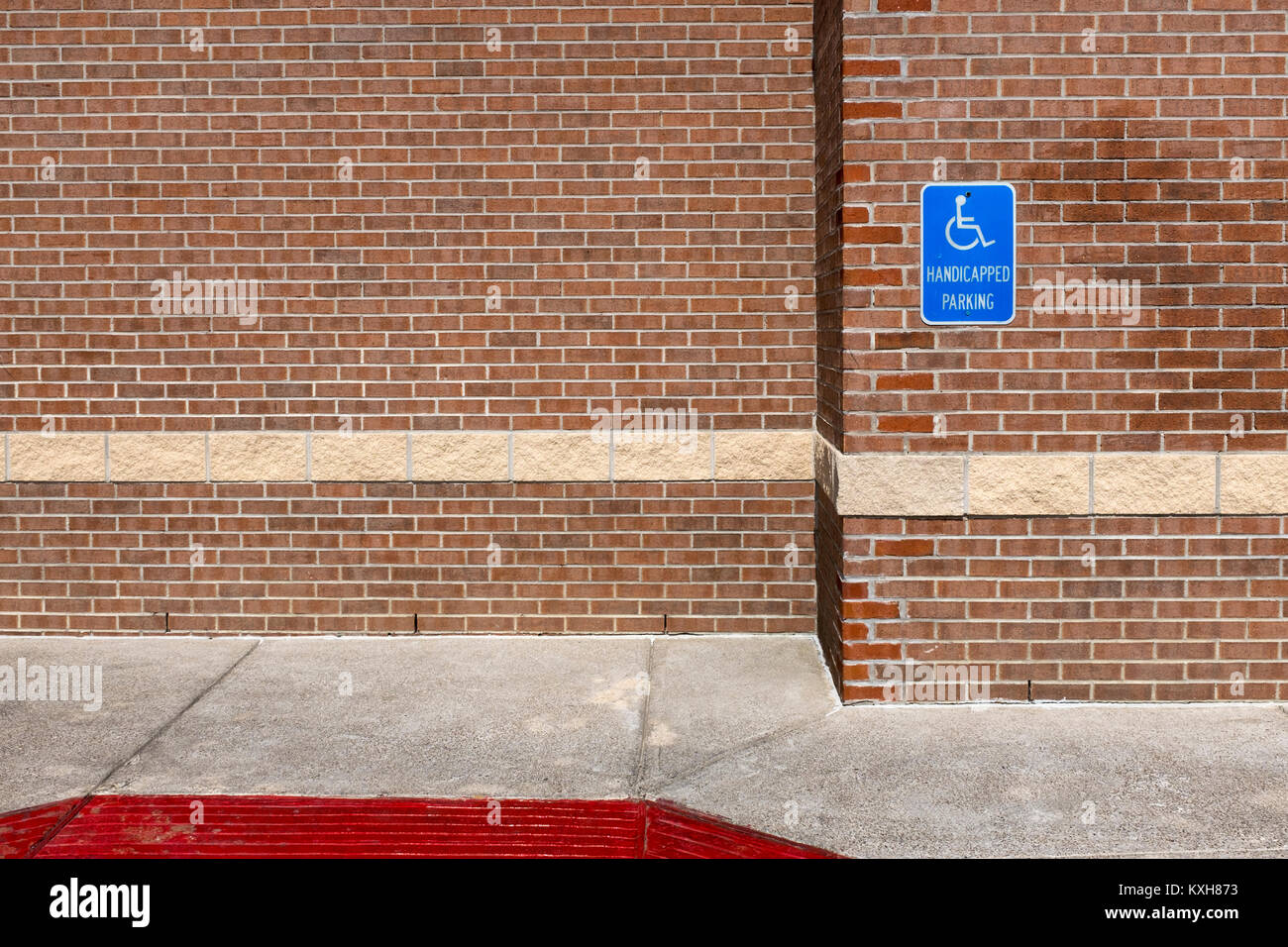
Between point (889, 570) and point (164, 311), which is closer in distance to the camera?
point (889, 570)

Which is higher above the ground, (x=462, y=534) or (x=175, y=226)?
(x=175, y=226)

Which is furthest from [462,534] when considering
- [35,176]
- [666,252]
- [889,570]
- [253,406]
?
[35,176]

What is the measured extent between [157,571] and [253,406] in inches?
49.6

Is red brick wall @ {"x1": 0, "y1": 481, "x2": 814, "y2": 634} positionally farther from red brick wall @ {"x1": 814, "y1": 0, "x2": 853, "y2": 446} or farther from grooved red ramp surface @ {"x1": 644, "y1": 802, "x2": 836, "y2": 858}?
grooved red ramp surface @ {"x1": 644, "y1": 802, "x2": 836, "y2": 858}

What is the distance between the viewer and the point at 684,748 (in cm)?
555

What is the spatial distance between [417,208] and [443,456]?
1.58 m

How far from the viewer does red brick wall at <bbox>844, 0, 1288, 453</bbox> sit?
607 centimetres

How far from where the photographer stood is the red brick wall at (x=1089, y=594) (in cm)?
623

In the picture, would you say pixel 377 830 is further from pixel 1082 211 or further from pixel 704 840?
pixel 1082 211

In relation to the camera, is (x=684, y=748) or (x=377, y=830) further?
(x=684, y=748)

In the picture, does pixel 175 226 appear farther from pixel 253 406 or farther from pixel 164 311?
pixel 253 406

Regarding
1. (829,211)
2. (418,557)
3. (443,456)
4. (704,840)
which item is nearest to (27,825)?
(704,840)

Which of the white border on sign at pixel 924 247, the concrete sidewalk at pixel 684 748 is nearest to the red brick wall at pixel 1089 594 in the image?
the concrete sidewalk at pixel 684 748

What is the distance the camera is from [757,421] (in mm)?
7586
